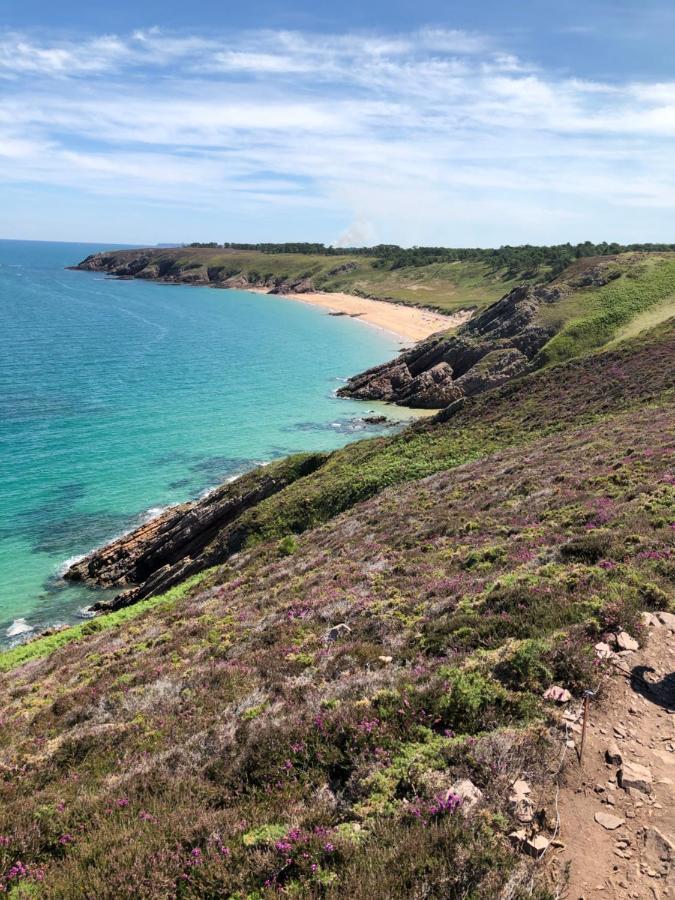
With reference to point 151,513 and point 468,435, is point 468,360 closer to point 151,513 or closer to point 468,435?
point 468,435

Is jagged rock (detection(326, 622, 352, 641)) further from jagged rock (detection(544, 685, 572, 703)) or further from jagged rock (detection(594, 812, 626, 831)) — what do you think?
jagged rock (detection(594, 812, 626, 831))

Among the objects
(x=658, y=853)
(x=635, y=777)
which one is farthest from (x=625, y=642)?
(x=658, y=853)

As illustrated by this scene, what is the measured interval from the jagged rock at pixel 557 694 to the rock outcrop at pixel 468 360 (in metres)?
59.9

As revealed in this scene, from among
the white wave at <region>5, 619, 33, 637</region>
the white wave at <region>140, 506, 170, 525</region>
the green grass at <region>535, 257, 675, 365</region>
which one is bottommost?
the white wave at <region>5, 619, 33, 637</region>

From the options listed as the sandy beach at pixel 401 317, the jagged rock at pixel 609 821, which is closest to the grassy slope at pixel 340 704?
the jagged rock at pixel 609 821

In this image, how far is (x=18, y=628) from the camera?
1252 inches

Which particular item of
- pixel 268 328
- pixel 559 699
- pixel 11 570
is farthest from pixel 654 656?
pixel 268 328

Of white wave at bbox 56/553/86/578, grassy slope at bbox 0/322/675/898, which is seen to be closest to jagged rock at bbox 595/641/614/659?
grassy slope at bbox 0/322/675/898

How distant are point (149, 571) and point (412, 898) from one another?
34.7 metres

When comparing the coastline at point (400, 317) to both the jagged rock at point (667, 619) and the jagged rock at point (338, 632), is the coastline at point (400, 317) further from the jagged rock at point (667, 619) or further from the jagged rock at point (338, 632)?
the jagged rock at point (667, 619)

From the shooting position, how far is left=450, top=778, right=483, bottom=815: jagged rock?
784 centimetres

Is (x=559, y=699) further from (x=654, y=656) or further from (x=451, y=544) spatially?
(x=451, y=544)

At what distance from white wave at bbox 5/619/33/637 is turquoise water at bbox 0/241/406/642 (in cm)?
31

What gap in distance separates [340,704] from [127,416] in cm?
6504
